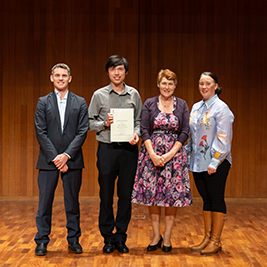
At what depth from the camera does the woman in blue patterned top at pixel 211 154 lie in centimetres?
297

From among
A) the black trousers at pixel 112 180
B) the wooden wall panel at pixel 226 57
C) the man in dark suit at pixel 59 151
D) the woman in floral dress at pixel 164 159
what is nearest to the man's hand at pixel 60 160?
the man in dark suit at pixel 59 151

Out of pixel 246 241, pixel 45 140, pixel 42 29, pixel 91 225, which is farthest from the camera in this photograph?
pixel 42 29

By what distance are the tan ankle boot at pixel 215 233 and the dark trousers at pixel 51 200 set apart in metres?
1.07

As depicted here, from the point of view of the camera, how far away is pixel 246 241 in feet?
11.3

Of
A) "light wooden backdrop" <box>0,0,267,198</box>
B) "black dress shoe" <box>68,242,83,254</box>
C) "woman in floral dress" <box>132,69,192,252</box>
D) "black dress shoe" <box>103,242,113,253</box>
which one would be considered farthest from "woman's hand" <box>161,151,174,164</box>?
"light wooden backdrop" <box>0,0,267,198</box>

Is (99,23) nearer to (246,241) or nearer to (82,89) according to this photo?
(82,89)

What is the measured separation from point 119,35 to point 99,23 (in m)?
0.34

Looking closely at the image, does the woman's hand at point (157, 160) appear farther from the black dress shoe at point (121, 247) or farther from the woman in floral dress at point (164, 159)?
the black dress shoe at point (121, 247)

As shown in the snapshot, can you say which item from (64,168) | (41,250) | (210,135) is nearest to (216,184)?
(210,135)

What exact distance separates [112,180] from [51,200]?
52cm

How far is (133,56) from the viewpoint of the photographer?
5.51 m

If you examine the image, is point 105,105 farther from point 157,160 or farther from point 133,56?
point 133,56

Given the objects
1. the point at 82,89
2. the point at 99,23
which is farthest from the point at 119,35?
the point at 82,89

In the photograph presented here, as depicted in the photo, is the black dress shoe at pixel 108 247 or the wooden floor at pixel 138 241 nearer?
the wooden floor at pixel 138 241
